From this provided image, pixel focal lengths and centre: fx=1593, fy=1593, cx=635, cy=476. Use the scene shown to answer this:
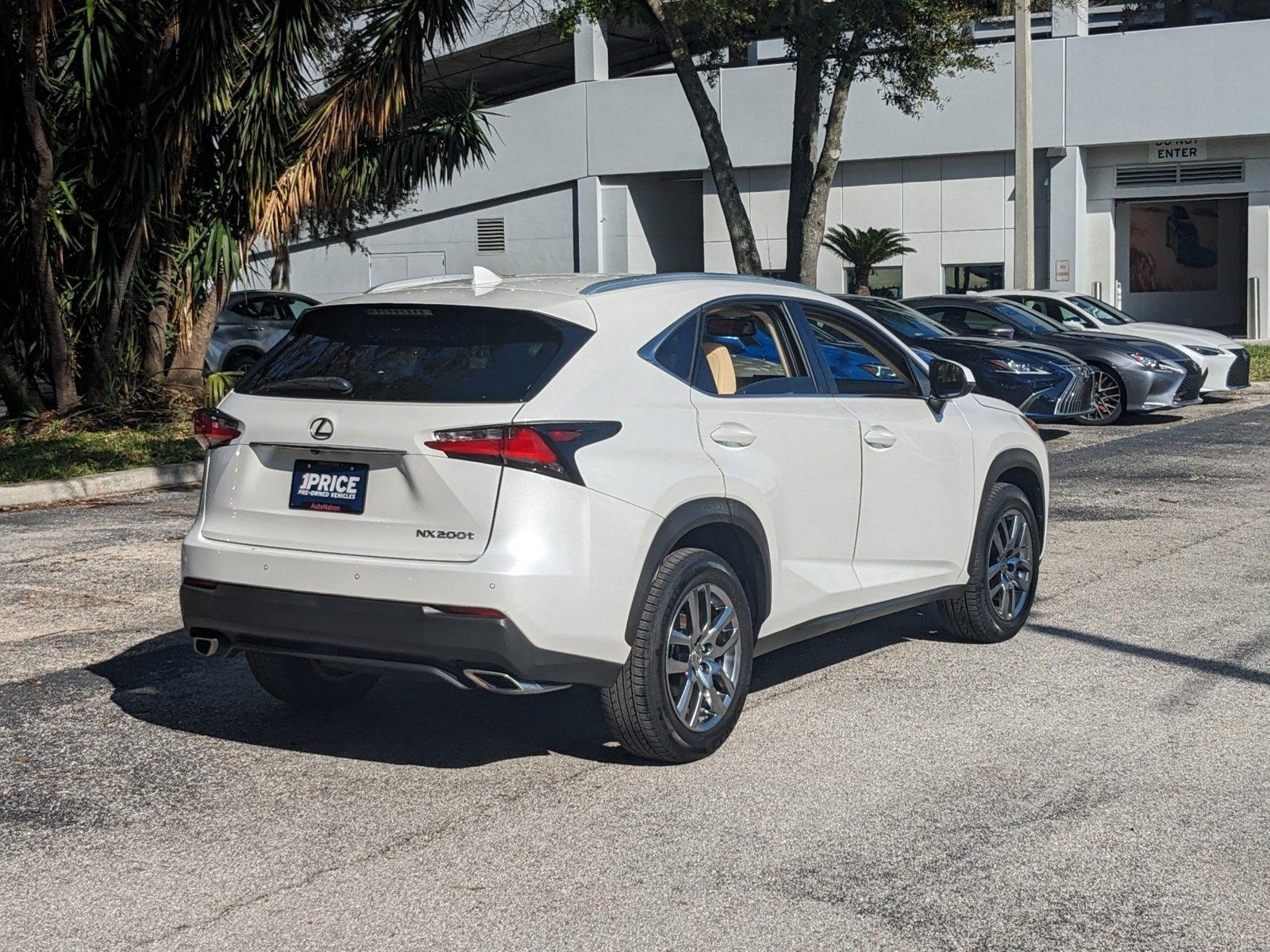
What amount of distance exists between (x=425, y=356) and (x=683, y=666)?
4.47ft

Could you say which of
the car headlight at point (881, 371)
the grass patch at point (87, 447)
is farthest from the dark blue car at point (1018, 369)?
the car headlight at point (881, 371)

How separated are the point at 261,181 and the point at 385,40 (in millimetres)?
2054

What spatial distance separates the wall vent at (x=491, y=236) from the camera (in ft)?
132

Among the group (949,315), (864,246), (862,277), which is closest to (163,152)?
(949,315)

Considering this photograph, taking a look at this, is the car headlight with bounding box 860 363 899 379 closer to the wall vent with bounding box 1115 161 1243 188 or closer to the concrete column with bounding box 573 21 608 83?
the wall vent with bounding box 1115 161 1243 188

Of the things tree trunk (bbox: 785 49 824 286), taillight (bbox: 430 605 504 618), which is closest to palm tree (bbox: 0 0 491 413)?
tree trunk (bbox: 785 49 824 286)

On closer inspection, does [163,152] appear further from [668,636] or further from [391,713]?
[668,636]

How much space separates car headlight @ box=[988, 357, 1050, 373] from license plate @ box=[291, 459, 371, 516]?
11.8 meters

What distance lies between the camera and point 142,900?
429 centimetres

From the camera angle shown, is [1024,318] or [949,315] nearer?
[949,315]

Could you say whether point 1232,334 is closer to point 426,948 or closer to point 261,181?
point 261,181

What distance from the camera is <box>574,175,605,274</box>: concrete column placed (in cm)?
3856

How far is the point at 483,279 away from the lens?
19.0 feet

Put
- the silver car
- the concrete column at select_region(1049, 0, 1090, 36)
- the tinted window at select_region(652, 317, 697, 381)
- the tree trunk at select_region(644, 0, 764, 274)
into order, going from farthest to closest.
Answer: the concrete column at select_region(1049, 0, 1090, 36)
the silver car
the tree trunk at select_region(644, 0, 764, 274)
the tinted window at select_region(652, 317, 697, 381)
